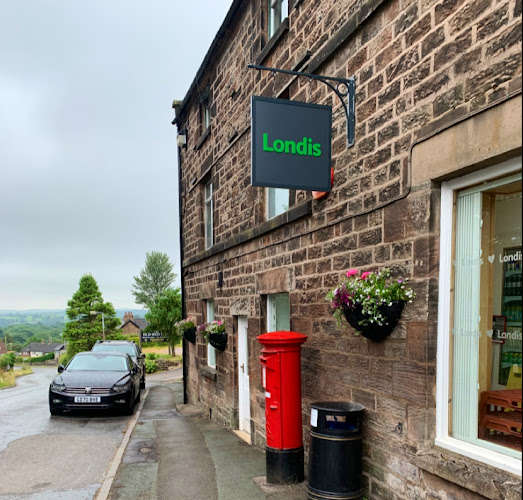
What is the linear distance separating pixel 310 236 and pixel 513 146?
9.78 ft

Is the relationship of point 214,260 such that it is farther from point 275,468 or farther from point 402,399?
point 402,399

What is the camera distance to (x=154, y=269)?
81.2 m

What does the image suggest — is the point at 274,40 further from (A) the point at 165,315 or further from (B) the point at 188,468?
(A) the point at 165,315

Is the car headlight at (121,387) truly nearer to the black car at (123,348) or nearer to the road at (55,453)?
the road at (55,453)

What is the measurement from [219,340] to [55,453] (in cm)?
320

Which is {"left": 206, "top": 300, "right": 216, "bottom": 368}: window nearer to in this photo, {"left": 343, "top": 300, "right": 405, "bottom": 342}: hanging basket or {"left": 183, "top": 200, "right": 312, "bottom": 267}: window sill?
{"left": 183, "top": 200, "right": 312, "bottom": 267}: window sill

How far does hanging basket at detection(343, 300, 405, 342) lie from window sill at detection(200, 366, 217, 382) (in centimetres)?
645

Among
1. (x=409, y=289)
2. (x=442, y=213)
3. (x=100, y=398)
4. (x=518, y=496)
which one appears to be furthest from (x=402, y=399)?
(x=100, y=398)

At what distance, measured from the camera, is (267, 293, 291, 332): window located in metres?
7.07

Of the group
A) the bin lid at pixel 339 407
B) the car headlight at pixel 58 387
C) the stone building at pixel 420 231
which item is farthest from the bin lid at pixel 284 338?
the car headlight at pixel 58 387

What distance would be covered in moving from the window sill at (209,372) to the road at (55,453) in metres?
1.94

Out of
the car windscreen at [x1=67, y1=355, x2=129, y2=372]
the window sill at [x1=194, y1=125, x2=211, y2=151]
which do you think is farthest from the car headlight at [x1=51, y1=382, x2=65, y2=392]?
the window sill at [x1=194, y1=125, x2=211, y2=151]

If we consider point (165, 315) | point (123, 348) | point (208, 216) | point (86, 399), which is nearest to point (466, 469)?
point (208, 216)

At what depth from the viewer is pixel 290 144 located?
4.89 meters
